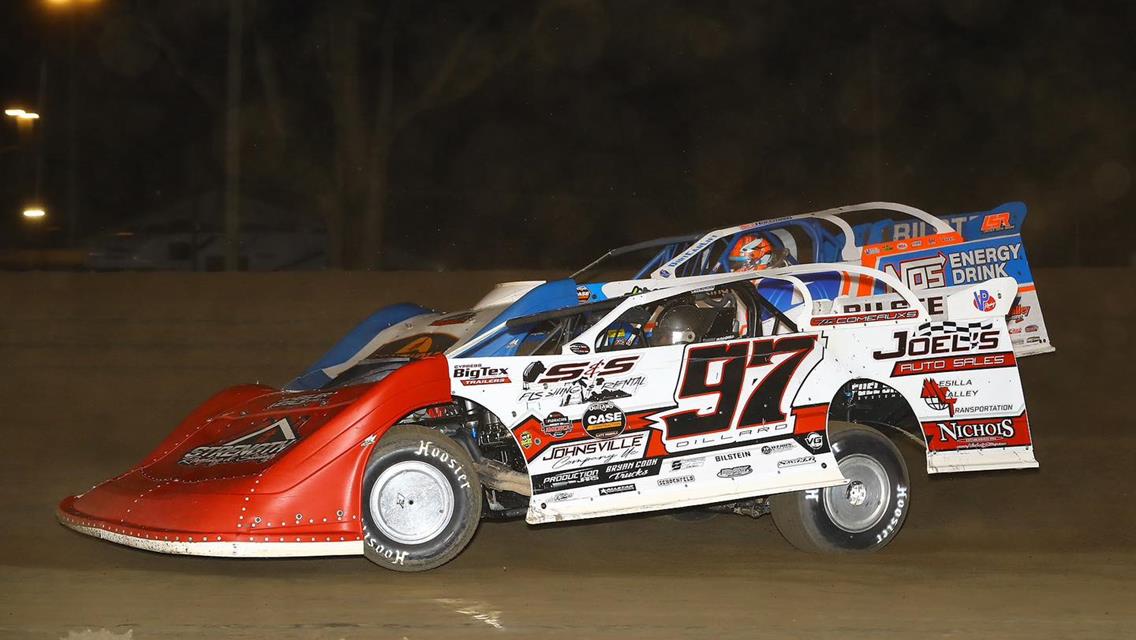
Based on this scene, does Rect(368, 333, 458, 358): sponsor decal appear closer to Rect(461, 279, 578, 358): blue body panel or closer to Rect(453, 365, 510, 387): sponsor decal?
Rect(461, 279, 578, 358): blue body panel

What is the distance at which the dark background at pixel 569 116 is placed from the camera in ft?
59.6

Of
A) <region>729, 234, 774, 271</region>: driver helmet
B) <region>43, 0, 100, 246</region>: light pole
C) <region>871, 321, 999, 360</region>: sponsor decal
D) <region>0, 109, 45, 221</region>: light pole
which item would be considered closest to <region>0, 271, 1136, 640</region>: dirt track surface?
<region>871, 321, 999, 360</region>: sponsor decal

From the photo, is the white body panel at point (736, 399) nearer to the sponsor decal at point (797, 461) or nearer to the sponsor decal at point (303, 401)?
the sponsor decal at point (797, 461)

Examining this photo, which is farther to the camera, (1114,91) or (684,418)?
(1114,91)

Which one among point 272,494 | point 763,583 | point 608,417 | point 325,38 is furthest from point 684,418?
point 325,38

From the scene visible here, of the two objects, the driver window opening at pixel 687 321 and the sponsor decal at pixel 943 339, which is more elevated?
the driver window opening at pixel 687 321

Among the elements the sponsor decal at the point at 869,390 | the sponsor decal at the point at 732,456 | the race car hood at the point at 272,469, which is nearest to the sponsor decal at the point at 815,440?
the sponsor decal at the point at 732,456

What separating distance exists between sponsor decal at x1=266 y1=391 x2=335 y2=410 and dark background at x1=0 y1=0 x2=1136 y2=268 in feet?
29.2

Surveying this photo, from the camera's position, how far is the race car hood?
6.55 metres

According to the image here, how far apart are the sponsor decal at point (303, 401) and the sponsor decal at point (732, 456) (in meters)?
2.16

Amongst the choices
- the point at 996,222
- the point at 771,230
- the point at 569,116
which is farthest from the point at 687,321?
the point at 569,116

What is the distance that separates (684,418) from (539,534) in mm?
1830

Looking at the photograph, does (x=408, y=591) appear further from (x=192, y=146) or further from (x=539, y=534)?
(x=192, y=146)

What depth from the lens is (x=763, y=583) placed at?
268 inches
